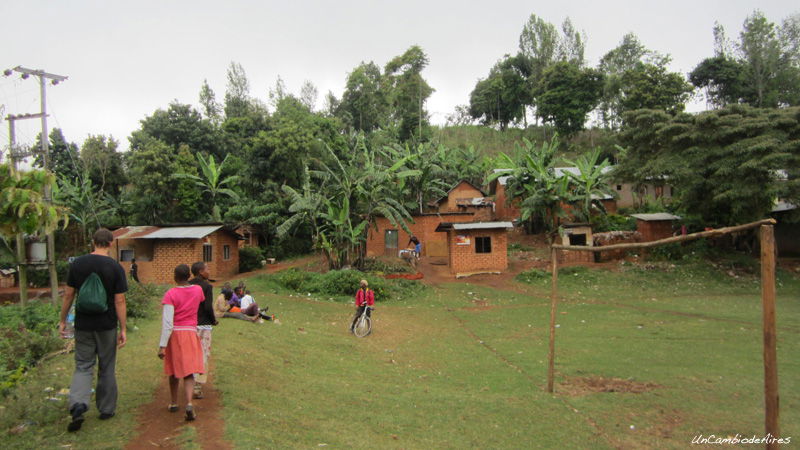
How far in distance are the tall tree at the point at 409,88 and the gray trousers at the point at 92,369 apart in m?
44.1

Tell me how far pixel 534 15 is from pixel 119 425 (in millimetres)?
65593

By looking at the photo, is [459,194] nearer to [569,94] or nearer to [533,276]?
[533,276]

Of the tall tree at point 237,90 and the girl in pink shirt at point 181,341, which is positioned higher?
the tall tree at point 237,90

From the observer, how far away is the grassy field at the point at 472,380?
598cm

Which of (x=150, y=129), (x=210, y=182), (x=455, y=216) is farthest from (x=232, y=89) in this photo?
(x=455, y=216)

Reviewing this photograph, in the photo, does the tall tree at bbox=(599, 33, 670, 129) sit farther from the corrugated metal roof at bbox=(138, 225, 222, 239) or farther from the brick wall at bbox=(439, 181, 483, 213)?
the corrugated metal roof at bbox=(138, 225, 222, 239)

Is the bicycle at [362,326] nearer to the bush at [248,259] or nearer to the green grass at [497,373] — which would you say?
the green grass at [497,373]

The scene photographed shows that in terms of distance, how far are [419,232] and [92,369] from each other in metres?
26.5

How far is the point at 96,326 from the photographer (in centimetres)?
534

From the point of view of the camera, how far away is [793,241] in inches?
1124

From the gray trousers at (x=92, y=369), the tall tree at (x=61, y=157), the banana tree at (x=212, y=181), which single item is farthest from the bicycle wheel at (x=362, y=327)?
the tall tree at (x=61, y=157)

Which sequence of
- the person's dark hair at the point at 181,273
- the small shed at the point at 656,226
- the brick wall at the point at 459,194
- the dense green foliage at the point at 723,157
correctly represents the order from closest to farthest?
1. the person's dark hair at the point at 181,273
2. the dense green foliage at the point at 723,157
3. the small shed at the point at 656,226
4. the brick wall at the point at 459,194

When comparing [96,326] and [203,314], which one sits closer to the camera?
[96,326]

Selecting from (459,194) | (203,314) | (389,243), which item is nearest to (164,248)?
(389,243)
